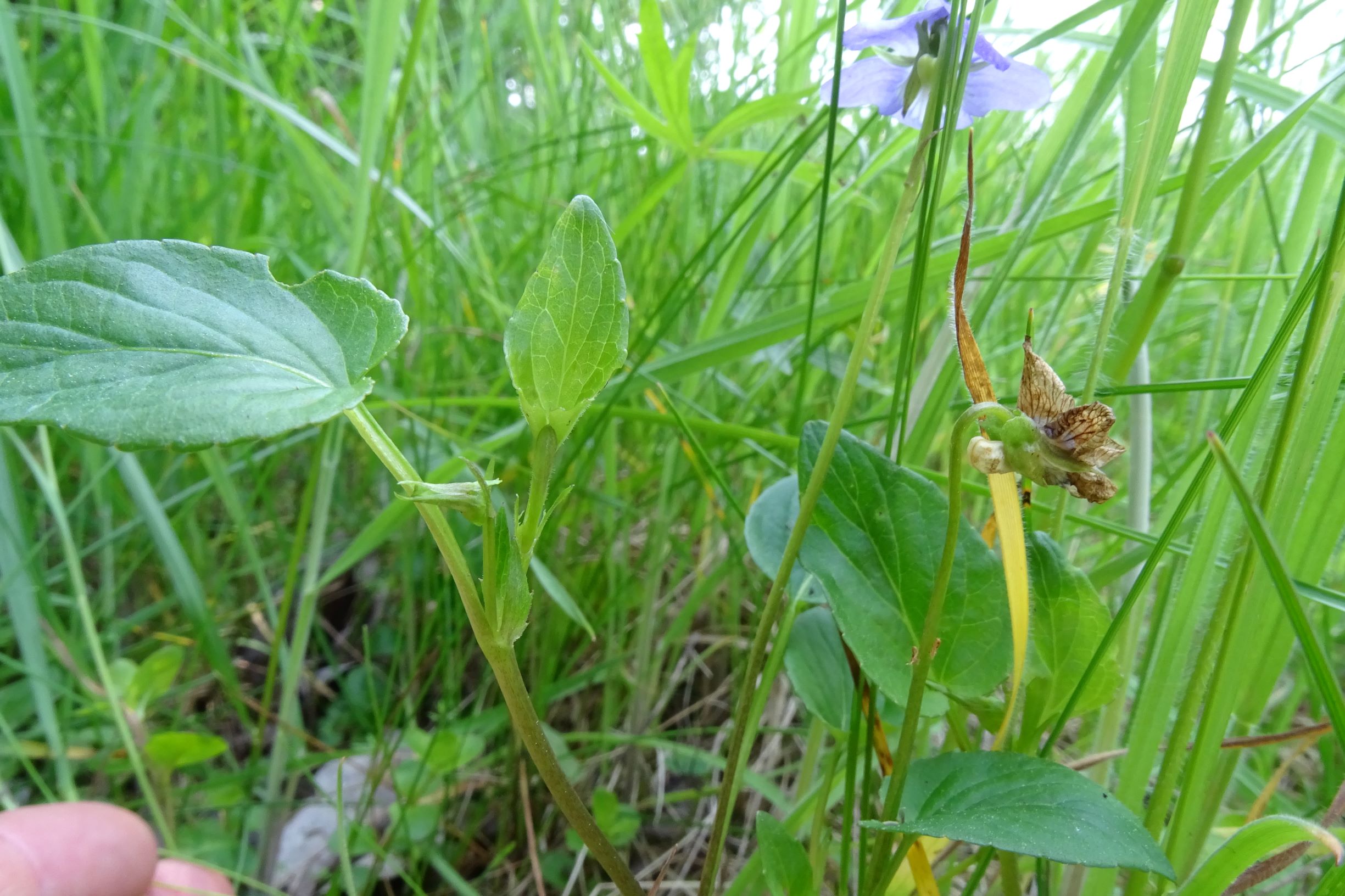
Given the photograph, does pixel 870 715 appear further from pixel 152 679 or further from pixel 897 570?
pixel 152 679

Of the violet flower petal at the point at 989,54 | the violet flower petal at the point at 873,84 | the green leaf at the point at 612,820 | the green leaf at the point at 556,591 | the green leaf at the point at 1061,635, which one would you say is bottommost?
the green leaf at the point at 612,820

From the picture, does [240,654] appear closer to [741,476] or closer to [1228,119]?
[741,476]

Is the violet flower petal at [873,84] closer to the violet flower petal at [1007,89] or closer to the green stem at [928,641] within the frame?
the violet flower petal at [1007,89]

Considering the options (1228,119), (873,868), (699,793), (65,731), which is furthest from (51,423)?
(1228,119)


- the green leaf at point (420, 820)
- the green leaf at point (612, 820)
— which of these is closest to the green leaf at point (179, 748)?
the green leaf at point (420, 820)

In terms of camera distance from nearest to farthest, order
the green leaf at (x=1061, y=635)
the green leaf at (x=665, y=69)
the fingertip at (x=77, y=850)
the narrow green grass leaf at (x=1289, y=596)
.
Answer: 1. the narrow green grass leaf at (x=1289, y=596)
2. the green leaf at (x=1061, y=635)
3. the fingertip at (x=77, y=850)
4. the green leaf at (x=665, y=69)

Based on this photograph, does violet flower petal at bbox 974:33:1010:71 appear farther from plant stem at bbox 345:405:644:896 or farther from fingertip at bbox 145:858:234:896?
fingertip at bbox 145:858:234:896
